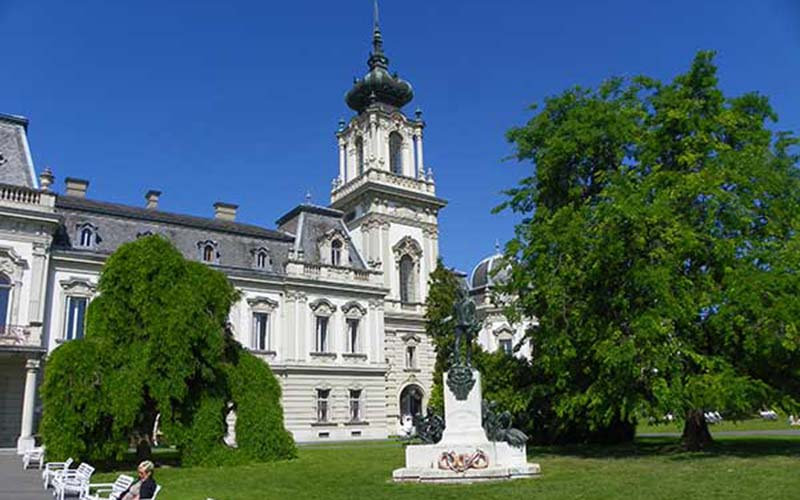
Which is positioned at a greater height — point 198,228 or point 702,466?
point 198,228

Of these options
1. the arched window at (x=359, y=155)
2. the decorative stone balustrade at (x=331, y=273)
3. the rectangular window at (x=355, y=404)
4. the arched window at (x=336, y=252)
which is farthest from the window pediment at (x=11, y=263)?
the arched window at (x=359, y=155)

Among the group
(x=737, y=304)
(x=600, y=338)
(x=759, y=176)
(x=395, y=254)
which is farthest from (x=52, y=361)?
(x=395, y=254)

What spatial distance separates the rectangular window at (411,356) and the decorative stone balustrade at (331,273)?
612 cm

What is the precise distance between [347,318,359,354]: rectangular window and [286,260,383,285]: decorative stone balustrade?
252 centimetres

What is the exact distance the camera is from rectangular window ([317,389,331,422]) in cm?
3931

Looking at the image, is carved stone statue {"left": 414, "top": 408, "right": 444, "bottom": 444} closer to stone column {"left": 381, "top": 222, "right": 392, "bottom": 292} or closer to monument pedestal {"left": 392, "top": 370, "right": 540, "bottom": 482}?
monument pedestal {"left": 392, "top": 370, "right": 540, "bottom": 482}

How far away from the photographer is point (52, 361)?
20625 mm

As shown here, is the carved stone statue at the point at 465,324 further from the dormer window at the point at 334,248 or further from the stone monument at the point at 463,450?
the dormer window at the point at 334,248

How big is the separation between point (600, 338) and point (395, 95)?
3598cm

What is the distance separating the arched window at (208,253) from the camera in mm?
38188

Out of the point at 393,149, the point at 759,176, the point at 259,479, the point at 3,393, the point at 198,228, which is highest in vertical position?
the point at 393,149

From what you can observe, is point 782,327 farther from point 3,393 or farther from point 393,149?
point 393,149

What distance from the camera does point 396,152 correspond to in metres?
52.5

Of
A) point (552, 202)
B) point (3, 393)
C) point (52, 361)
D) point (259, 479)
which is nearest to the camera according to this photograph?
point (259, 479)
